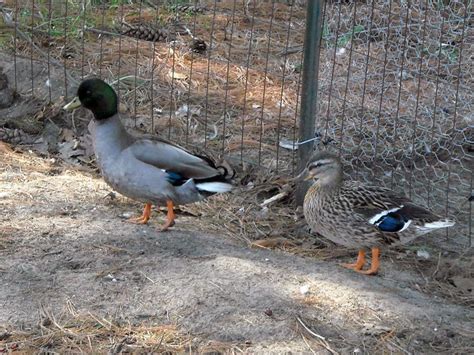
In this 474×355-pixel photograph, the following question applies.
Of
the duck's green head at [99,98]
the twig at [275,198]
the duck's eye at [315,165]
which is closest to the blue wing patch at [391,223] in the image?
the duck's eye at [315,165]

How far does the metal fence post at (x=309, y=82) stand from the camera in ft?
20.1

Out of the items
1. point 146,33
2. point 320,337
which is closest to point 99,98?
point 320,337

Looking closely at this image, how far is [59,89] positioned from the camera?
25.6 ft

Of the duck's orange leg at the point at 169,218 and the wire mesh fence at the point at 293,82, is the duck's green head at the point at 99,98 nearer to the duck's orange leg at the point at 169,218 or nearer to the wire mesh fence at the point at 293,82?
the duck's orange leg at the point at 169,218

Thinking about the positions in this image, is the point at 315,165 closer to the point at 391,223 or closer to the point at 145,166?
the point at 391,223

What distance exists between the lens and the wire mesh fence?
659cm

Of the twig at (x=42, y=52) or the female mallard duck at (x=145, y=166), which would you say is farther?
the twig at (x=42, y=52)

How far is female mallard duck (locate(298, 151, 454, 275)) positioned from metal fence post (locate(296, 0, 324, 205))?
0.80 m

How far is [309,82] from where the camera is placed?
6246 millimetres

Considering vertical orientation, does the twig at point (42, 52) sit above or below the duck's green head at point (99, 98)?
below

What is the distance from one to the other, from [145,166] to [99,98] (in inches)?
22.2

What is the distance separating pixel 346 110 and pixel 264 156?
0.72 meters

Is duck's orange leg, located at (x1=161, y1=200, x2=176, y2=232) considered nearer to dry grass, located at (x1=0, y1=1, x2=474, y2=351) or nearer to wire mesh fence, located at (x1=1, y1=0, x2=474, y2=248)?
dry grass, located at (x1=0, y1=1, x2=474, y2=351)

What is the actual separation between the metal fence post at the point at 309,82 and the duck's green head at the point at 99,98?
1.33 meters
